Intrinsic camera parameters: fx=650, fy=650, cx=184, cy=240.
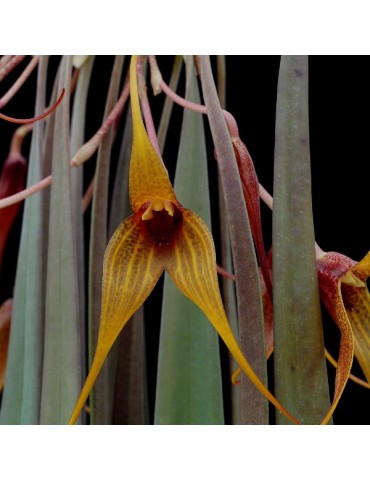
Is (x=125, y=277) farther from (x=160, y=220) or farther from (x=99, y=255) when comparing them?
(x=99, y=255)

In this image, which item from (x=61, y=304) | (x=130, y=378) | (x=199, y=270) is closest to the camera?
(x=199, y=270)

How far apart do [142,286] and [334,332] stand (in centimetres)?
32

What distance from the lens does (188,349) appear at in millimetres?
608

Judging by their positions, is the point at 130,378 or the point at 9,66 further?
the point at 130,378

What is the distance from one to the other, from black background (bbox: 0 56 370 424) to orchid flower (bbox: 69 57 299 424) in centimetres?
23

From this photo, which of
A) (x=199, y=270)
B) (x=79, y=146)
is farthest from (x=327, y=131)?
(x=199, y=270)

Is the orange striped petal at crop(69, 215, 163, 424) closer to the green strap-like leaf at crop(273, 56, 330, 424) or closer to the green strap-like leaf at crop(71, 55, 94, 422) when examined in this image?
the green strap-like leaf at crop(273, 56, 330, 424)

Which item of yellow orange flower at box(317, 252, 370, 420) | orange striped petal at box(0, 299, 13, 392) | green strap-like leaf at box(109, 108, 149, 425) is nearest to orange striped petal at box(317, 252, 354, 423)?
yellow orange flower at box(317, 252, 370, 420)

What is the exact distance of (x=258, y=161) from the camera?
0.71m

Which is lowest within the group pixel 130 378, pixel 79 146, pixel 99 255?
pixel 130 378

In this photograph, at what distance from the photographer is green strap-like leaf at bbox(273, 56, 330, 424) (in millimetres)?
467

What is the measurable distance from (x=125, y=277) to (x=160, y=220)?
0.05 metres
